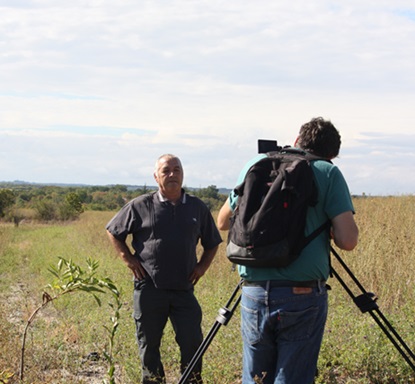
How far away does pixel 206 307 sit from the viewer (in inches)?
311

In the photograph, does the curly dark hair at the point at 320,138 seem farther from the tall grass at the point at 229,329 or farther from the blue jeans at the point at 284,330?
the tall grass at the point at 229,329

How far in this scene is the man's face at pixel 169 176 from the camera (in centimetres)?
518

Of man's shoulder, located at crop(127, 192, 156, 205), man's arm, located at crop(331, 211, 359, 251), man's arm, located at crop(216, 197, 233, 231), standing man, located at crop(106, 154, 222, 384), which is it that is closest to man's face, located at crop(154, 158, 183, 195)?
standing man, located at crop(106, 154, 222, 384)

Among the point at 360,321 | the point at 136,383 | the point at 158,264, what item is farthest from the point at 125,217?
the point at 360,321

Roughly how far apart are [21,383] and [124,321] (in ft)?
9.18

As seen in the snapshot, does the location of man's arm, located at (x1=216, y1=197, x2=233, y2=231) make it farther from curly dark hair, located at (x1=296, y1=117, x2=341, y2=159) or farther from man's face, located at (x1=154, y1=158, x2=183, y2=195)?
man's face, located at (x1=154, y1=158, x2=183, y2=195)

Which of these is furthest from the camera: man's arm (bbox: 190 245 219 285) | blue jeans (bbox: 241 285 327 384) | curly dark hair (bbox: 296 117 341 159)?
man's arm (bbox: 190 245 219 285)

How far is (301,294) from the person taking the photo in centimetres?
343

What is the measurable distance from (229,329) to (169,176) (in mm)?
1961

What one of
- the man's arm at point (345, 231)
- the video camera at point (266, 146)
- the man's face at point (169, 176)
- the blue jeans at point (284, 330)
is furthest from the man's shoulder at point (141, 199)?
the man's arm at point (345, 231)

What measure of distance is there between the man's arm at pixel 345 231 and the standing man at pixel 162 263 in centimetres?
199

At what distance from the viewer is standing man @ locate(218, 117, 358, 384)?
3404 millimetres

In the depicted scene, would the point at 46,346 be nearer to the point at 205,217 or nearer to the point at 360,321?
the point at 205,217

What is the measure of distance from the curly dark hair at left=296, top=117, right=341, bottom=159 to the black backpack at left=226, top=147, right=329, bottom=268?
0.50ft
